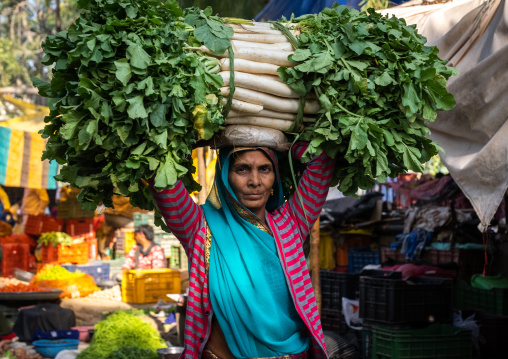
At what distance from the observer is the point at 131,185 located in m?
2.28

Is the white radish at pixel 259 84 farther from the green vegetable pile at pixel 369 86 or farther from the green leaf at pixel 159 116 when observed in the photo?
the green leaf at pixel 159 116

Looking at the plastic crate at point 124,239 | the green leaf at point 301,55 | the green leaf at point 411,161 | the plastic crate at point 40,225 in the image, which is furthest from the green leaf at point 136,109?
the plastic crate at point 40,225

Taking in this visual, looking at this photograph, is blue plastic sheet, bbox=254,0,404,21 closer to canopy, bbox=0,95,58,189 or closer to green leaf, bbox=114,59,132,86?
green leaf, bbox=114,59,132,86

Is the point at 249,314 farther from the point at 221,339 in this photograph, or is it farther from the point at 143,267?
the point at 143,267

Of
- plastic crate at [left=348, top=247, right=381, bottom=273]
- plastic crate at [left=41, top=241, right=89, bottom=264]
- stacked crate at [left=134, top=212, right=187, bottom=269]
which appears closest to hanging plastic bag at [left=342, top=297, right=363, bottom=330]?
plastic crate at [left=348, top=247, right=381, bottom=273]

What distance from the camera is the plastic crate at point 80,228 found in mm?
15422

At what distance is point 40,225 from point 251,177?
13.6 meters

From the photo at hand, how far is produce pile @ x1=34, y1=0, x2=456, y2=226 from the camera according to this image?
2.23 metres

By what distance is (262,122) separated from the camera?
2559 mm

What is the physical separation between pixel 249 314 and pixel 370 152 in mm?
829

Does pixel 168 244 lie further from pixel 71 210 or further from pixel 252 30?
pixel 252 30

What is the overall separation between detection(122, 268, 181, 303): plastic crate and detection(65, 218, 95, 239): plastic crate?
4.60 metres

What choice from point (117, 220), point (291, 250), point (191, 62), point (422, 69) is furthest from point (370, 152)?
point (117, 220)

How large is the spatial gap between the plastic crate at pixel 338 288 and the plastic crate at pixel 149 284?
419 centimetres
